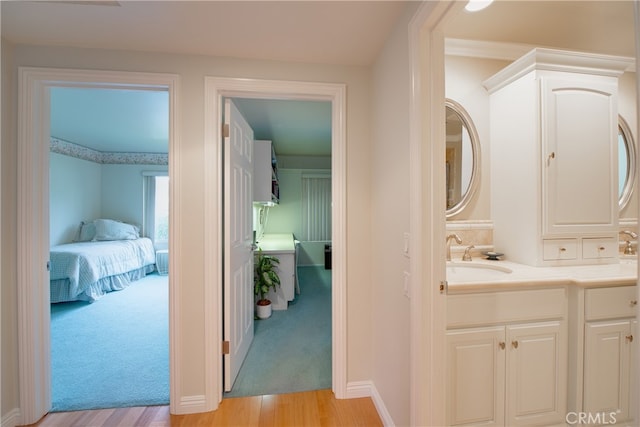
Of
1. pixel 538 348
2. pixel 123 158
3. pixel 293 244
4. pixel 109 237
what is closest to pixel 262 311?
pixel 293 244

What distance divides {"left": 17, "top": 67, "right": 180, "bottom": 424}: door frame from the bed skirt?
2.48m

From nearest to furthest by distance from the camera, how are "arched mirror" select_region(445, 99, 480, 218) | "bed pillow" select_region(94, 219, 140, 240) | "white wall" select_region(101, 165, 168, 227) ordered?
"arched mirror" select_region(445, 99, 480, 218), "bed pillow" select_region(94, 219, 140, 240), "white wall" select_region(101, 165, 168, 227)

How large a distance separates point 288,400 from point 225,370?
470 millimetres

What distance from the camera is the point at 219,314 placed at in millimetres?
1655

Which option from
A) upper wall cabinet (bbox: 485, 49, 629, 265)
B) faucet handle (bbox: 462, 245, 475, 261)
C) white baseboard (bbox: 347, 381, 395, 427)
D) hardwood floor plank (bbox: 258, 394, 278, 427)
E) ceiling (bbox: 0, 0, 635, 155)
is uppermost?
ceiling (bbox: 0, 0, 635, 155)

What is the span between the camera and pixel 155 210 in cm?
543

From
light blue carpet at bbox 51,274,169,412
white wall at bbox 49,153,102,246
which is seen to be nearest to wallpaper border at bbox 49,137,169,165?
white wall at bbox 49,153,102,246

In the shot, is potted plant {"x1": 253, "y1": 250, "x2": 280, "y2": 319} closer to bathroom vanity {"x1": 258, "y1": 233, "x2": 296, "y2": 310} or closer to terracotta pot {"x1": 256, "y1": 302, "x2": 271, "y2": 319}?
terracotta pot {"x1": 256, "y1": 302, "x2": 271, "y2": 319}

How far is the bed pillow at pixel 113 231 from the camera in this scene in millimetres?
4645

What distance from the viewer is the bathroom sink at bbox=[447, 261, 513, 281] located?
1533mm

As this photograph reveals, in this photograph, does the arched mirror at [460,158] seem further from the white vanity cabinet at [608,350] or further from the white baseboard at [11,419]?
the white baseboard at [11,419]

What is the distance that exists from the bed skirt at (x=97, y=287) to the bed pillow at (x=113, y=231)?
0.68 metres

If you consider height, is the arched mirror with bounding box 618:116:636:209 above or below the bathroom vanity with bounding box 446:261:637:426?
above

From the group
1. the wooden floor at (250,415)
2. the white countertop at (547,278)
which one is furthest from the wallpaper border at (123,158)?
the white countertop at (547,278)
